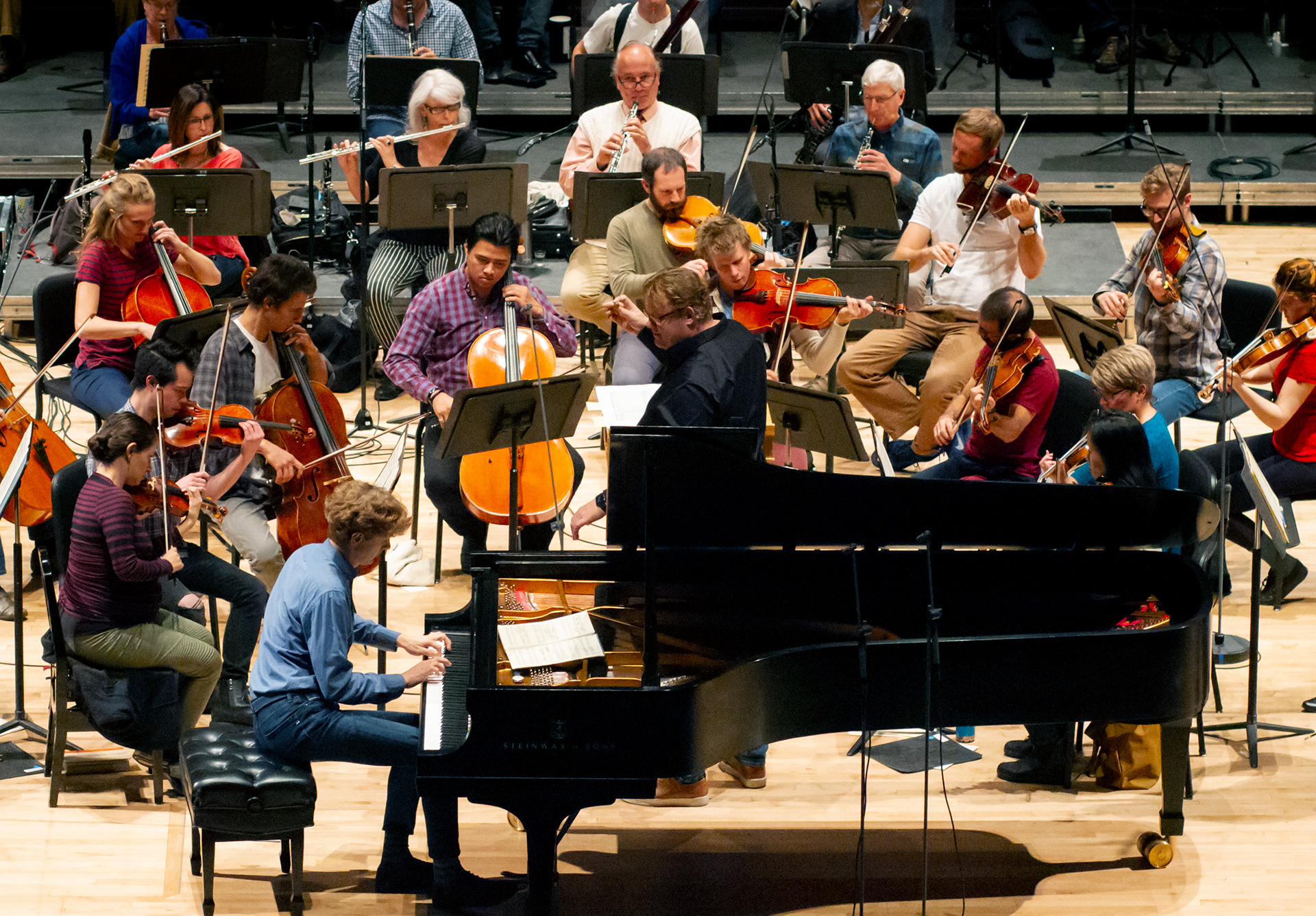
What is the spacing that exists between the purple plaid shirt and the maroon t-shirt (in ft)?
3.32

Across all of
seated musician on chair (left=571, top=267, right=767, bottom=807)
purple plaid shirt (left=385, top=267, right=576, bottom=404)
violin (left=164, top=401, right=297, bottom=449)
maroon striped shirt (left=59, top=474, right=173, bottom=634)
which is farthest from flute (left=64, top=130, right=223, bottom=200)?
seated musician on chair (left=571, top=267, right=767, bottom=807)

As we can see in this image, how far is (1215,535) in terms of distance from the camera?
4945mm

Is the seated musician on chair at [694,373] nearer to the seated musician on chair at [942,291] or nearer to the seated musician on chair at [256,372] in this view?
the seated musician on chair at [256,372]

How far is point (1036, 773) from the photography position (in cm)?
464

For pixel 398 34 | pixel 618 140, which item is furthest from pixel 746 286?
pixel 398 34

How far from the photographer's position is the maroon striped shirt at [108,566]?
13.8ft

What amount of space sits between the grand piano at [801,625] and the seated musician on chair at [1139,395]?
1.62 feet

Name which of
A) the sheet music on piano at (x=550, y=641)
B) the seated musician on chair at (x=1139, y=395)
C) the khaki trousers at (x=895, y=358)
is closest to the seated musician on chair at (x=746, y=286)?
the khaki trousers at (x=895, y=358)

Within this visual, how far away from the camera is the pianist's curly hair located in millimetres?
3836

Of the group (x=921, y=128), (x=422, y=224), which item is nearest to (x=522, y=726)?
(x=422, y=224)

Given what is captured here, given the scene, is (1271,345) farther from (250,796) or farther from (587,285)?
(250,796)

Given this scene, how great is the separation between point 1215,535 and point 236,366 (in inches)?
123

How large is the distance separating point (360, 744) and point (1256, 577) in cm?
257

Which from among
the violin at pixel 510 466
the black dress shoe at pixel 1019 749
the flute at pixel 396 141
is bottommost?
the black dress shoe at pixel 1019 749
